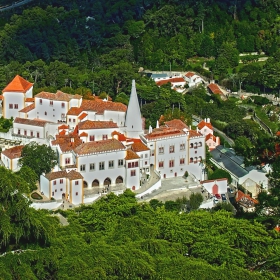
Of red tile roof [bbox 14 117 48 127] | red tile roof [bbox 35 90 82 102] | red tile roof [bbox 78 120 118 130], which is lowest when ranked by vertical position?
red tile roof [bbox 14 117 48 127]

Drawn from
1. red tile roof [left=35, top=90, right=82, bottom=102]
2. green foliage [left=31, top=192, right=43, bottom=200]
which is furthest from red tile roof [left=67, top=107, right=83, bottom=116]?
green foliage [left=31, top=192, right=43, bottom=200]

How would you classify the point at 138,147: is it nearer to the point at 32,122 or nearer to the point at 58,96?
the point at 32,122

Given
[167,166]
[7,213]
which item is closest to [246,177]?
[167,166]

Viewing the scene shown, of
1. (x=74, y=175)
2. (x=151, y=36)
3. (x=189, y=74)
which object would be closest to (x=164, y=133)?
(x=74, y=175)

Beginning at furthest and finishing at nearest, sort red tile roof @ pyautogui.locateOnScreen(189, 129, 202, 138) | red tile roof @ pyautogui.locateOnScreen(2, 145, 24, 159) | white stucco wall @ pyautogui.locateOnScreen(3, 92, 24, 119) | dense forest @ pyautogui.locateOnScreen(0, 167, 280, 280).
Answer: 1. white stucco wall @ pyautogui.locateOnScreen(3, 92, 24, 119)
2. red tile roof @ pyautogui.locateOnScreen(189, 129, 202, 138)
3. red tile roof @ pyautogui.locateOnScreen(2, 145, 24, 159)
4. dense forest @ pyautogui.locateOnScreen(0, 167, 280, 280)

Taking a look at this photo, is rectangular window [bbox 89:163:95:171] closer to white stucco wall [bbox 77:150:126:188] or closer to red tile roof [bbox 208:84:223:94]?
white stucco wall [bbox 77:150:126:188]

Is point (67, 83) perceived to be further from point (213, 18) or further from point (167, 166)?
point (213, 18)

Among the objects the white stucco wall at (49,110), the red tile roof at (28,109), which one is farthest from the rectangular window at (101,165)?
the red tile roof at (28,109)

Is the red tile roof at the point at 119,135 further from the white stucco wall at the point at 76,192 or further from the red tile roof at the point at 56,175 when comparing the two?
the red tile roof at the point at 56,175
